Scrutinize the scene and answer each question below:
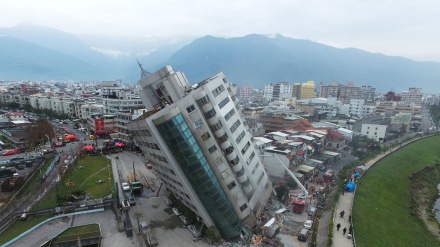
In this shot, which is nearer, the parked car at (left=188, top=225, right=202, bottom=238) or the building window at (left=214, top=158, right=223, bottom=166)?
the building window at (left=214, top=158, right=223, bottom=166)

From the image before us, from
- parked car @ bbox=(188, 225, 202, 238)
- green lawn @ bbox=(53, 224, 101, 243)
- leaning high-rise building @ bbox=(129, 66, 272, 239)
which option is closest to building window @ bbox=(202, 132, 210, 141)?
leaning high-rise building @ bbox=(129, 66, 272, 239)

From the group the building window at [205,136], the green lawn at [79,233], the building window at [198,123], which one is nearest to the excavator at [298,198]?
the building window at [205,136]

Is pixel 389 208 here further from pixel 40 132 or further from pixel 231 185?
pixel 40 132

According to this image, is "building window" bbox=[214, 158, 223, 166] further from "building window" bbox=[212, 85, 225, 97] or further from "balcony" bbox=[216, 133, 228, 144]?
"building window" bbox=[212, 85, 225, 97]

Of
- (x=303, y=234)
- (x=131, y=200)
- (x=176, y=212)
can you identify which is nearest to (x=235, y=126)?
(x=176, y=212)

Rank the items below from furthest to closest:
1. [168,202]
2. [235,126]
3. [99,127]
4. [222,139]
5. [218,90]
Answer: [99,127] → [168,202] → [235,126] → [218,90] → [222,139]

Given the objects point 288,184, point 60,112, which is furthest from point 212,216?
point 60,112
